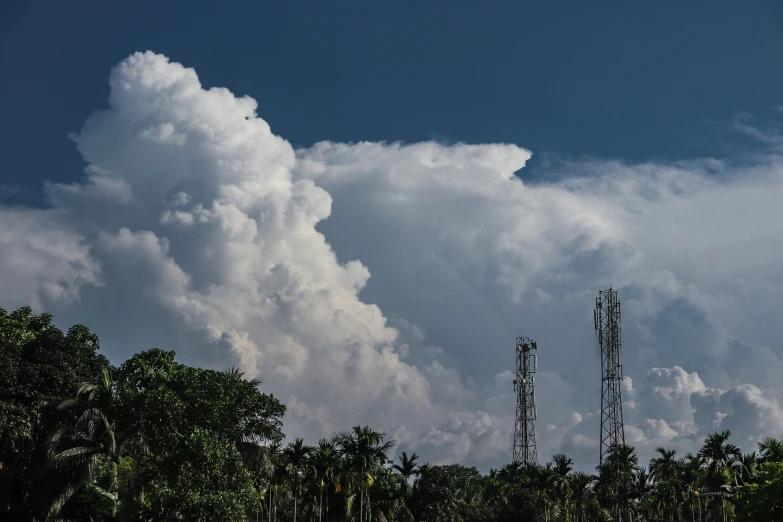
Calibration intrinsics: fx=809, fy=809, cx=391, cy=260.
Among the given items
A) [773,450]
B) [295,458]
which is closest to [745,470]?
[773,450]

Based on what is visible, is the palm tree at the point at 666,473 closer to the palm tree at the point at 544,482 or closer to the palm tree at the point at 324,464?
the palm tree at the point at 544,482

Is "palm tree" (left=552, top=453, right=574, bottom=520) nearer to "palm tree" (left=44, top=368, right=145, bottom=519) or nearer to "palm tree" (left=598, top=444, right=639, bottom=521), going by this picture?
"palm tree" (left=598, top=444, right=639, bottom=521)

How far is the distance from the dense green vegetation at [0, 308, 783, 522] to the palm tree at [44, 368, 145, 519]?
0.09 m

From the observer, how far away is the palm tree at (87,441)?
49.4m

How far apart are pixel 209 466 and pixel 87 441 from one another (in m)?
11.8

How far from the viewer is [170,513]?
41312 millimetres

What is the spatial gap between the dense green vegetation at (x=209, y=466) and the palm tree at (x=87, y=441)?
0.09 m

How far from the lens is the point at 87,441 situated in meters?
50.9

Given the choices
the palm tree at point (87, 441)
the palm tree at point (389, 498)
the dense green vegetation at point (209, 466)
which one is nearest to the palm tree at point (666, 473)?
the dense green vegetation at point (209, 466)

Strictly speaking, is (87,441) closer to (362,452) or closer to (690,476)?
(362,452)

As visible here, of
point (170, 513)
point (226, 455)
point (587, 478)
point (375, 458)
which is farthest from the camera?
point (587, 478)

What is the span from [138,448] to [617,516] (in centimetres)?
5764

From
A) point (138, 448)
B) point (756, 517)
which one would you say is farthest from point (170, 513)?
point (756, 517)

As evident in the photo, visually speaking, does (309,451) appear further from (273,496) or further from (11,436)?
(11,436)
